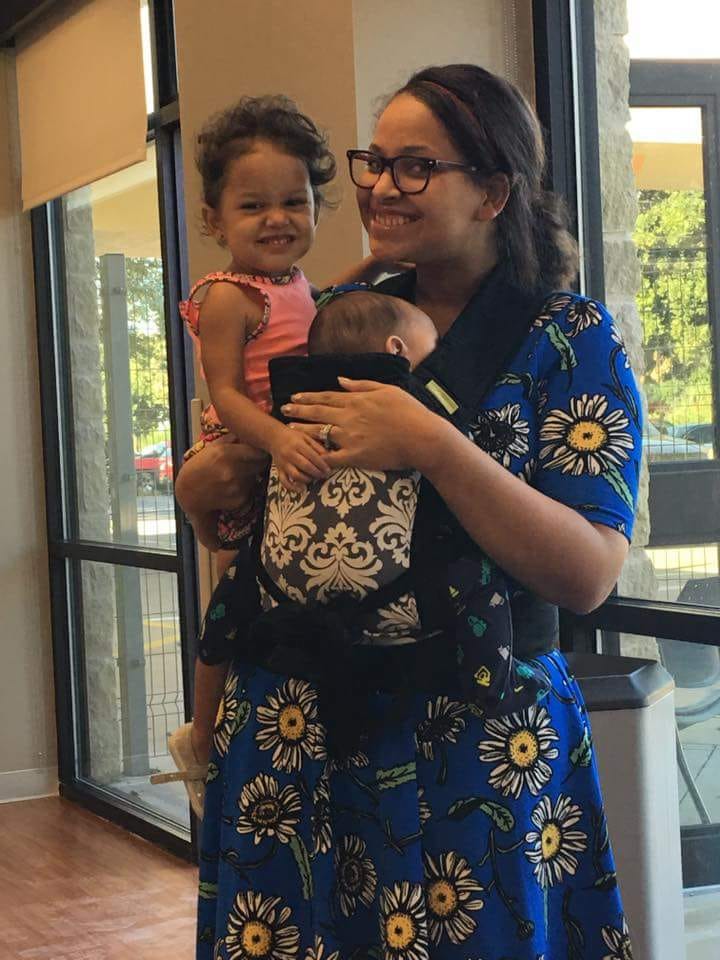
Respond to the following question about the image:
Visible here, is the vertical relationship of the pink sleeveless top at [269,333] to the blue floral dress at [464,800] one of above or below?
above

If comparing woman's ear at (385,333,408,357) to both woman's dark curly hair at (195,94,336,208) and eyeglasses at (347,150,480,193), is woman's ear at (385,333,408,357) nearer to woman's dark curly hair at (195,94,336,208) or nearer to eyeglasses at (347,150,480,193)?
eyeglasses at (347,150,480,193)

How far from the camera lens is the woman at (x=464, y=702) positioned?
123 cm

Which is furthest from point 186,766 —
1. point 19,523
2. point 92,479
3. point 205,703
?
point 19,523

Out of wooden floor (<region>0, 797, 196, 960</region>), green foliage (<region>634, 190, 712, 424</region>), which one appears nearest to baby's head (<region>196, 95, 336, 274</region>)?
green foliage (<region>634, 190, 712, 424</region>)

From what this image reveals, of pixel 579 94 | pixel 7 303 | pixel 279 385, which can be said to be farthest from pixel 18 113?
pixel 279 385

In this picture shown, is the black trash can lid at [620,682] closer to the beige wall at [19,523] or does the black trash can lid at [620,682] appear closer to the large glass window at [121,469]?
the large glass window at [121,469]

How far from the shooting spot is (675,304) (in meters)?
2.44

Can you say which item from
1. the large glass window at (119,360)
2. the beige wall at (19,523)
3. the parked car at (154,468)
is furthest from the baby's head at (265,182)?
the beige wall at (19,523)

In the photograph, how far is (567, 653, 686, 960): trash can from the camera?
6.00 feet

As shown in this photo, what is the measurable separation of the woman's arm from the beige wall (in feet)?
13.7

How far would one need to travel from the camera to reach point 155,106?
415cm

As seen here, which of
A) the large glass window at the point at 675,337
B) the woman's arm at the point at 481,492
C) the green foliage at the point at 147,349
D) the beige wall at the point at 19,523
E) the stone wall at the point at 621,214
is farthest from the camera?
the beige wall at the point at 19,523

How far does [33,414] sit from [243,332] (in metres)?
3.63

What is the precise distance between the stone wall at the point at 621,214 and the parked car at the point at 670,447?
0.04 metres
